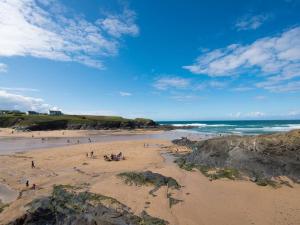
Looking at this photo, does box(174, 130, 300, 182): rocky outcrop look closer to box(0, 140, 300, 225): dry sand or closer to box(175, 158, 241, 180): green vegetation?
box(175, 158, 241, 180): green vegetation

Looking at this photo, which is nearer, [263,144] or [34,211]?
[34,211]

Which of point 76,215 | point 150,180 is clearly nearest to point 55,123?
point 150,180

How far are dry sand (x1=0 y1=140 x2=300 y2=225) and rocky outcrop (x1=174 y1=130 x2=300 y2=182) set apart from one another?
72.2 inches

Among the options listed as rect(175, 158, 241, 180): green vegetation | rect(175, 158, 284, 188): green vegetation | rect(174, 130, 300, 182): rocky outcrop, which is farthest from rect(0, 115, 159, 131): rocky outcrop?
rect(174, 130, 300, 182): rocky outcrop

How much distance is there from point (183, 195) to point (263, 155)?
8580 millimetres

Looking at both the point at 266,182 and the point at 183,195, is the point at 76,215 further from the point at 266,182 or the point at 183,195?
the point at 266,182

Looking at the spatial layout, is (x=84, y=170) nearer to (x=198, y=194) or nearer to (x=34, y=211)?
(x=198, y=194)

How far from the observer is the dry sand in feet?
44.9

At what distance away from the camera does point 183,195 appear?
56.3ft

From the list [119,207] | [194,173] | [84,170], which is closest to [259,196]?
[194,173]

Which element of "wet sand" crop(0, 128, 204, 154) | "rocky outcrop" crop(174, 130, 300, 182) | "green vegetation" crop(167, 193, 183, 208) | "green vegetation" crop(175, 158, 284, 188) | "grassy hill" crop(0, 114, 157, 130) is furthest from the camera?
"grassy hill" crop(0, 114, 157, 130)

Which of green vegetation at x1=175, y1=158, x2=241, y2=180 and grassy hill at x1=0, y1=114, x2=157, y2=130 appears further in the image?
grassy hill at x1=0, y1=114, x2=157, y2=130

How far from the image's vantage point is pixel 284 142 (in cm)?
2075

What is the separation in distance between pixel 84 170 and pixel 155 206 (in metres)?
12.6
